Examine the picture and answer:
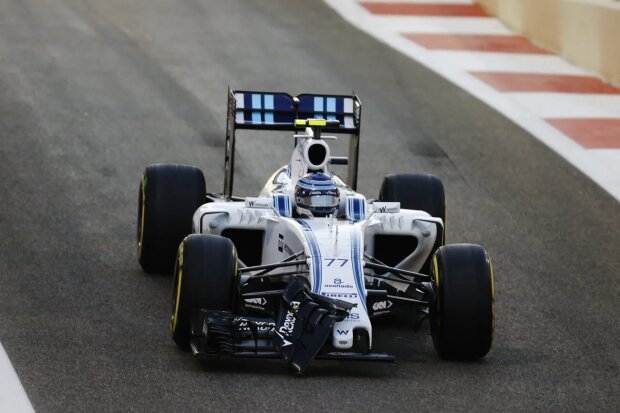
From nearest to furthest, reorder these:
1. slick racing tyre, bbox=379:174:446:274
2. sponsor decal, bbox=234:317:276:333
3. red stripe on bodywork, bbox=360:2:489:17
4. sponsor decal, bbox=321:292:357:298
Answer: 1. sponsor decal, bbox=234:317:276:333
2. sponsor decal, bbox=321:292:357:298
3. slick racing tyre, bbox=379:174:446:274
4. red stripe on bodywork, bbox=360:2:489:17

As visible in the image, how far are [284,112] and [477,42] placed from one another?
10372 millimetres

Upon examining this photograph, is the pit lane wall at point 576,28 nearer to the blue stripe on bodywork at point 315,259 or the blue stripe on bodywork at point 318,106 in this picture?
the blue stripe on bodywork at point 318,106

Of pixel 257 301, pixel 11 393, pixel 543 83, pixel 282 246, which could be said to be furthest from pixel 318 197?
pixel 543 83

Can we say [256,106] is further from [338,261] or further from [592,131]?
[592,131]

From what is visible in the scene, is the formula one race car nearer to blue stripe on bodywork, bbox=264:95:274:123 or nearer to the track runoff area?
blue stripe on bodywork, bbox=264:95:274:123

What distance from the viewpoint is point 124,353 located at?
958 centimetres

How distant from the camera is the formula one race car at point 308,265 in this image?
30.0 feet

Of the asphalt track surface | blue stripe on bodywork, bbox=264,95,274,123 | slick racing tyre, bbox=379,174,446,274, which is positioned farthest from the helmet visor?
blue stripe on bodywork, bbox=264,95,274,123

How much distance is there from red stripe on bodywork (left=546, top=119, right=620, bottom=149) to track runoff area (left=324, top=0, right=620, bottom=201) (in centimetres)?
1

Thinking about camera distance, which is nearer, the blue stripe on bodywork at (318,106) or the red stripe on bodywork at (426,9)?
the blue stripe on bodywork at (318,106)

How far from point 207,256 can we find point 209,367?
72 cm

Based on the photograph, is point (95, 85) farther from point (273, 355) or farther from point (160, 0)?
point (273, 355)

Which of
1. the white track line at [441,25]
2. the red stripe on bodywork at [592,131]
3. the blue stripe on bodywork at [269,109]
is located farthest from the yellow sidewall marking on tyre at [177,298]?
the white track line at [441,25]

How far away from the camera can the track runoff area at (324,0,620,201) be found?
16922 millimetres
